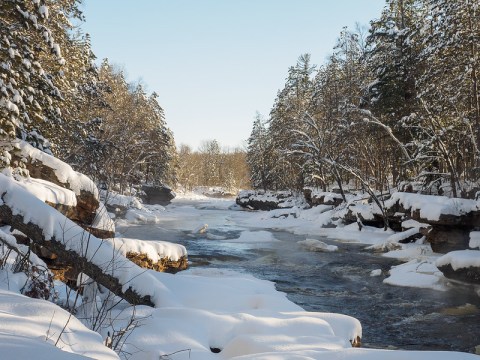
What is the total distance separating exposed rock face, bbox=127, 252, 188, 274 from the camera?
7.74 m

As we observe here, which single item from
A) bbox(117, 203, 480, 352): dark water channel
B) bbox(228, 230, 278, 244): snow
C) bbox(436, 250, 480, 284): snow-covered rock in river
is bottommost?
bbox(117, 203, 480, 352): dark water channel

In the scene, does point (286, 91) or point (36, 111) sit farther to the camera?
point (286, 91)

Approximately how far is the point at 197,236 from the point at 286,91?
31.4 meters

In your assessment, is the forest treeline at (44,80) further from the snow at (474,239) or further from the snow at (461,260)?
the snow at (474,239)

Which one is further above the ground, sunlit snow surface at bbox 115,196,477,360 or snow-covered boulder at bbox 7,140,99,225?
snow-covered boulder at bbox 7,140,99,225

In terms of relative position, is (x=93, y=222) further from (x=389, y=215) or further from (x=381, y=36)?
(x=381, y=36)

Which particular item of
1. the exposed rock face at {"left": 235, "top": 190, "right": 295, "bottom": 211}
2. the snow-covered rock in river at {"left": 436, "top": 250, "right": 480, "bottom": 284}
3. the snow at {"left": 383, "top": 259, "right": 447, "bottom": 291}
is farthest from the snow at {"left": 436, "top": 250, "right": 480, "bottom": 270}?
the exposed rock face at {"left": 235, "top": 190, "right": 295, "bottom": 211}

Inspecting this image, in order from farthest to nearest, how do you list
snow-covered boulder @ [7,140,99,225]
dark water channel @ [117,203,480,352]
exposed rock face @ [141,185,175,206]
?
exposed rock face @ [141,185,175,206] < snow-covered boulder @ [7,140,99,225] < dark water channel @ [117,203,480,352]

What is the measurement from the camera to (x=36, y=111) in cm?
908

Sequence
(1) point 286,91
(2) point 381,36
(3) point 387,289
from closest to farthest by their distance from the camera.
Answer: (3) point 387,289
(2) point 381,36
(1) point 286,91

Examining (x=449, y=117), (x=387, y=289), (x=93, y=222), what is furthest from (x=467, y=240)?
(x=93, y=222)

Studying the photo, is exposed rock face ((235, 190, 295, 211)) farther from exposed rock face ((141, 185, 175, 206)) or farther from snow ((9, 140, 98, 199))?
snow ((9, 140, 98, 199))

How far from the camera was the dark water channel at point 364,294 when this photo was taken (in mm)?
6082

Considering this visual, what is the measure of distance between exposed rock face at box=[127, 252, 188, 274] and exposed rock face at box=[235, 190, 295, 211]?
26.4 m
